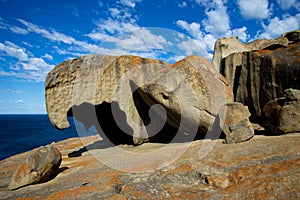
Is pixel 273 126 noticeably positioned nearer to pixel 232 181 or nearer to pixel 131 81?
pixel 232 181

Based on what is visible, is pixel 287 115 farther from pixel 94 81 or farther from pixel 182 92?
pixel 94 81

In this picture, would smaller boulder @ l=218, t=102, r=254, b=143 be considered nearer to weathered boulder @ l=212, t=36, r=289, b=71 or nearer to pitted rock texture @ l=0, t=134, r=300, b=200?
pitted rock texture @ l=0, t=134, r=300, b=200

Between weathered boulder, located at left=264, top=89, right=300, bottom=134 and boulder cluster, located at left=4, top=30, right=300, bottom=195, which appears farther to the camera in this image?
weathered boulder, located at left=264, top=89, right=300, bottom=134

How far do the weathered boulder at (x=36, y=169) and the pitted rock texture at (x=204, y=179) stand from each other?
9.1 inches

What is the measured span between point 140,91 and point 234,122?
436 centimetres

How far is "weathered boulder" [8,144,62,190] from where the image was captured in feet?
20.5

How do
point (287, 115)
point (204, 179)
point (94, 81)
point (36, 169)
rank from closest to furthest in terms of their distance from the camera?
point (204, 179), point (287, 115), point (36, 169), point (94, 81)

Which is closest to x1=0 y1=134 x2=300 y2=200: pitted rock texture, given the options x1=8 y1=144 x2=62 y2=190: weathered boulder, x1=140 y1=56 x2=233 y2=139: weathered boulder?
x1=8 y1=144 x2=62 y2=190: weathered boulder

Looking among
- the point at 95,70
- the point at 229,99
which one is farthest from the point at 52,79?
the point at 229,99

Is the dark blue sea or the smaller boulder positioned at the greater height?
the smaller boulder

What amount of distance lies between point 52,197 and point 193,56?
7.30 meters

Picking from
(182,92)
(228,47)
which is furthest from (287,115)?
(228,47)

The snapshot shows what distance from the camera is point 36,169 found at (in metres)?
6.29

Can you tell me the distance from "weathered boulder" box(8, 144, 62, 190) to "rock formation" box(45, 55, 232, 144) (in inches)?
115
